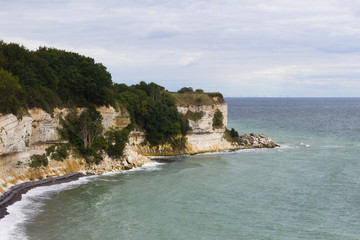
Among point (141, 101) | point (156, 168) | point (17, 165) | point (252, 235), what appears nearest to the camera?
point (252, 235)

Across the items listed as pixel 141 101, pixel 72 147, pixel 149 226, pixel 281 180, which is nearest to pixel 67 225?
pixel 149 226

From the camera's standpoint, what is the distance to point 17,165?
43.4 meters

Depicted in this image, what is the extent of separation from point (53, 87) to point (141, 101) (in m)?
23.6

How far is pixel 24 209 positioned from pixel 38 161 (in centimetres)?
1227

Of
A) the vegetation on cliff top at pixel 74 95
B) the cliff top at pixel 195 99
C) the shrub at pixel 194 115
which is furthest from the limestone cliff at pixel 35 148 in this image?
the cliff top at pixel 195 99

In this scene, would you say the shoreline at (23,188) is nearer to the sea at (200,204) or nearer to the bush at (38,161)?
the sea at (200,204)

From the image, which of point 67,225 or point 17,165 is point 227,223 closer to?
point 67,225

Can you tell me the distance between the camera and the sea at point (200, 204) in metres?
30.6

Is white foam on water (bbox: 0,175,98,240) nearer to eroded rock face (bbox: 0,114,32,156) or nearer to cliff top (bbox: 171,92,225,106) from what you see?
eroded rock face (bbox: 0,114,32,156)

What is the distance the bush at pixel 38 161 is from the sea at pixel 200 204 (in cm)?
418

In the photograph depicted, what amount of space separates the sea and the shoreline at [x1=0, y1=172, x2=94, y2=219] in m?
0.80

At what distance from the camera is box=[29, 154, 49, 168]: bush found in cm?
4550

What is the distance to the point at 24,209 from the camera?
35031mm

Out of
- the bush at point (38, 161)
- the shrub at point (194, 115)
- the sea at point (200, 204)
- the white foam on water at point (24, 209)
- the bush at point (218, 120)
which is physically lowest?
the sea at point (200, 204)
